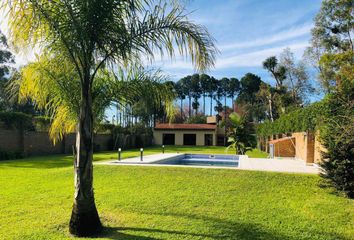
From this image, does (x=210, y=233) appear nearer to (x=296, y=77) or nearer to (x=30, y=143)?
(x=30, y=143)

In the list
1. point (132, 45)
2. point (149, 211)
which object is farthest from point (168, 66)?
point (149, 211)

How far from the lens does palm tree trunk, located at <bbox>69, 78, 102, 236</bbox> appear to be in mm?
5746

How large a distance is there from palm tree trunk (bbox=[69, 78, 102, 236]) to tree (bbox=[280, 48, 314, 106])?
37.8 metres

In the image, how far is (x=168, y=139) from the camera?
4628cm

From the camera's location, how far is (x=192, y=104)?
219 feet

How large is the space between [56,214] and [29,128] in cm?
1891

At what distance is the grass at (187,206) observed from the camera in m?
6.02

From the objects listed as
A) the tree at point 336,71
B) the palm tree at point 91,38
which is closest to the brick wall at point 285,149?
the tree at point 336,71

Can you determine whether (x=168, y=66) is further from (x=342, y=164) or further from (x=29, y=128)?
(x=29, y=128)

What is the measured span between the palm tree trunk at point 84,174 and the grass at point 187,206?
0.33m

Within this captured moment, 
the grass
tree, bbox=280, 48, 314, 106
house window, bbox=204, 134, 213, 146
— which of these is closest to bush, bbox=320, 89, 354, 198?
the grass

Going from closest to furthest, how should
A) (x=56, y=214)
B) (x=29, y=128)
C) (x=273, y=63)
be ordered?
1. (x=56, y=214)
2. (x=29, y=128)
3. (x=273, y=63)

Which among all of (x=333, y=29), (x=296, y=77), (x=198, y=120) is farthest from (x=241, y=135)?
(x=198, y=120)

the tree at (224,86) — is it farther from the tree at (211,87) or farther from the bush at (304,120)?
the bush at (304,120)
